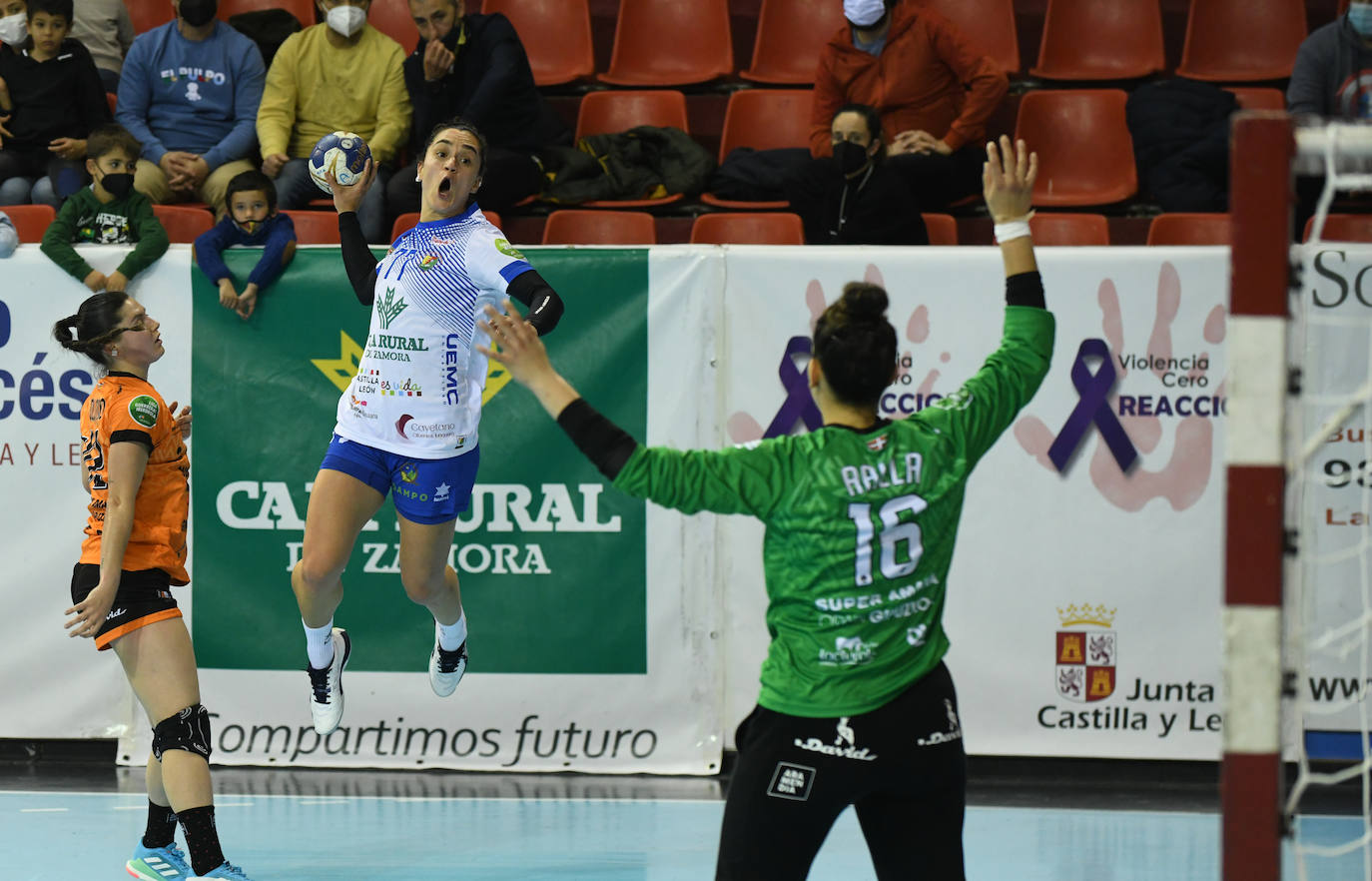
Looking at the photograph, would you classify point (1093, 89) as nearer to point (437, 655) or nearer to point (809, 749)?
point (437, 655)

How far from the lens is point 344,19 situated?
9516mm

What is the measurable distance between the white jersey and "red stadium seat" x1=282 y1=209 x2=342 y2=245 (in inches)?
114

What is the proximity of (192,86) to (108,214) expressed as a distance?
2.05m

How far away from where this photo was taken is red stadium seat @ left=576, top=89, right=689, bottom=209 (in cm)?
1014

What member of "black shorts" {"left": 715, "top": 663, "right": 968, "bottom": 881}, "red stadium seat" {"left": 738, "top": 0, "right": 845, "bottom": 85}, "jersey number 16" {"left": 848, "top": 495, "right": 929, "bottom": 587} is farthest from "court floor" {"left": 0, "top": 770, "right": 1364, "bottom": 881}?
"red stadium seat" {"left": 738, "top": 0, "right": 845, "bottom": 85}

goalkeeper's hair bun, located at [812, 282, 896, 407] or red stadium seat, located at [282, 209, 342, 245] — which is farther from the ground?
red stadium seat, located at [282, 209, 342, 245]

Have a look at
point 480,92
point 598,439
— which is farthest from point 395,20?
point 598,439

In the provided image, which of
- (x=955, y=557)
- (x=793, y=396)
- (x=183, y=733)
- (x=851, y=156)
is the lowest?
(x=183, y=733)

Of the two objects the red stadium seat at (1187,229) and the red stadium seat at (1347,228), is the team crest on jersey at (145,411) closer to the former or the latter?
the red stadium seat at (1187,229)

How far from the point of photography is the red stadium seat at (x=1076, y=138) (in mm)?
9609

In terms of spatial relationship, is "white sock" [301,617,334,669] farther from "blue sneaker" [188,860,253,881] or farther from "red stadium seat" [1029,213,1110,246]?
"red stadium seat" [1029,213,1110,246]

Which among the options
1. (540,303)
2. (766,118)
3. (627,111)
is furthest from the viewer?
(627,111)

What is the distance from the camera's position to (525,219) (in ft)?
31.2

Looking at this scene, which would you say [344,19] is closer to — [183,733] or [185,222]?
[185,222]
